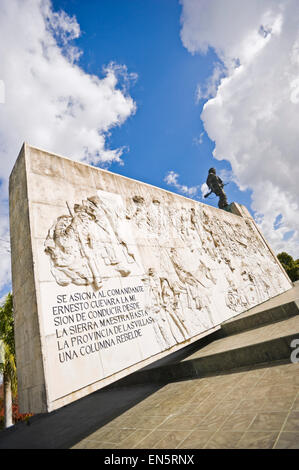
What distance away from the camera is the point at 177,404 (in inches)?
149

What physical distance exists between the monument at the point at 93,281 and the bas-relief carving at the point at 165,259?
1.1 inches

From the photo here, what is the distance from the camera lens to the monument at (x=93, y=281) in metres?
3.32

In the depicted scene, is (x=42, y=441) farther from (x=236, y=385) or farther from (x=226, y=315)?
(x=226, y=315)

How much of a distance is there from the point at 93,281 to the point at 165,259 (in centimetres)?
257

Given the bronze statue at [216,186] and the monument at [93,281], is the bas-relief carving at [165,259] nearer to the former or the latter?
the monument at [93,281]

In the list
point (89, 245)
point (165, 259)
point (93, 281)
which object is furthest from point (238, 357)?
point (89, 245)

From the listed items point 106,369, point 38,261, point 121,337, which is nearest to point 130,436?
point 106,369

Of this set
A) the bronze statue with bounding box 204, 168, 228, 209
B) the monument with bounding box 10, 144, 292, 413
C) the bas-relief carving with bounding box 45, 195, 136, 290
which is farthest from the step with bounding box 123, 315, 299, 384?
the bronze statue with bounding box 204, 168, 228, 209

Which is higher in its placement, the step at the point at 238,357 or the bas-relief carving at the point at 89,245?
the bas-relief carving at the point at 89,245

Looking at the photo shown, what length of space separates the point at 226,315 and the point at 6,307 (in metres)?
9.12

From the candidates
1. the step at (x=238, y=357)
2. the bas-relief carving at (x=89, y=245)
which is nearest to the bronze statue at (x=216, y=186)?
the step at (x=238, y=357)

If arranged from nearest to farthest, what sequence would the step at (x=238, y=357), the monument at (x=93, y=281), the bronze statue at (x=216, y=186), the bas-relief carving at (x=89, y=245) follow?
the monument at (x=93, y=281) → the bas-relief carving at (x=89, y=245) → the step at (x=238, y=357) → the bronze statue at (x=216, y=186)

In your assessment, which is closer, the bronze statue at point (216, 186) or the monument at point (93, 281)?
the monument at point (93, 281)

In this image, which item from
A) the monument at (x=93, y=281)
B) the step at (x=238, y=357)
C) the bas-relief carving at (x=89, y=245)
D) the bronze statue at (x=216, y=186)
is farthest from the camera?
the bronze statue at (x=216, y=186)
